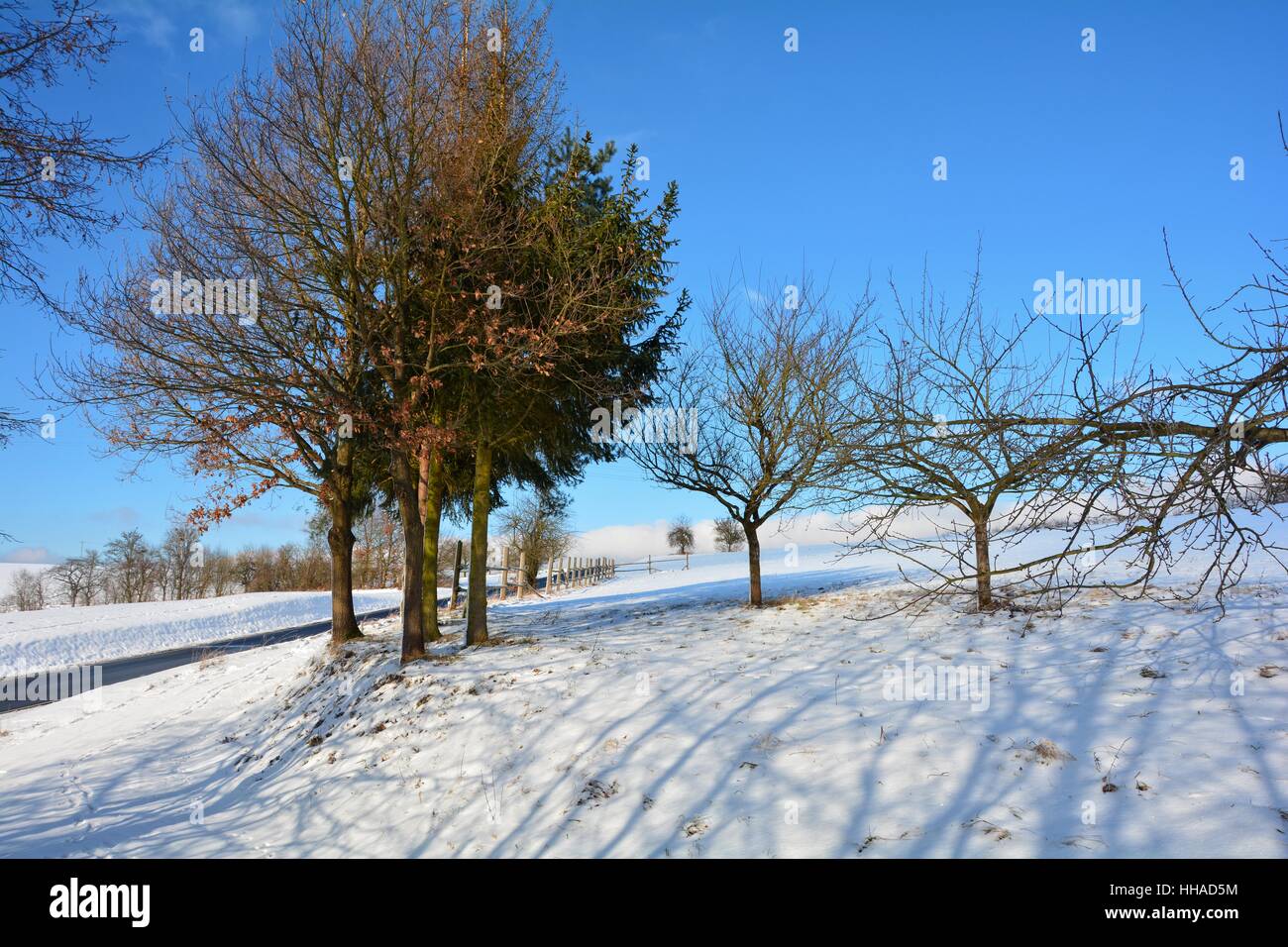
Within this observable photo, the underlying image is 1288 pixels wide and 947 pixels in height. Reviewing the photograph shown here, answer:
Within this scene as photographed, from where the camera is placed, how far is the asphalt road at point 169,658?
56.1 ft

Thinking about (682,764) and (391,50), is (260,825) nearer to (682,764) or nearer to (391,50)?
(682,764)

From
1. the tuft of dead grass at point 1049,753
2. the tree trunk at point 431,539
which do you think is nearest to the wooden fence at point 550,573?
the tree trunk at point 431,539

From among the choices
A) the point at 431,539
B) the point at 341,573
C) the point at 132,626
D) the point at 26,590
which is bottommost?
the point at 26,590

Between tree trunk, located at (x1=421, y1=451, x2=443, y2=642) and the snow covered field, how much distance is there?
1858 millimetres

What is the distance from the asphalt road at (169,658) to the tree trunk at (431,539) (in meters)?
8.21

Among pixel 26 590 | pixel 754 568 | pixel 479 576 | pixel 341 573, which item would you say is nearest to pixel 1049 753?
pixel 479 576

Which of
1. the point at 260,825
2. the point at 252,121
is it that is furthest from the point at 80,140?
the point at 260,825

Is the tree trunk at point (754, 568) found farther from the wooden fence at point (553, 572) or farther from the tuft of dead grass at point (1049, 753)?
the wooden fence at point (553, 572)

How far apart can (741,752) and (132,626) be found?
27.4 m

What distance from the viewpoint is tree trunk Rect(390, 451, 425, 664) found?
428 inches

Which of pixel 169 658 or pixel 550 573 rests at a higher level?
pixel 550 573

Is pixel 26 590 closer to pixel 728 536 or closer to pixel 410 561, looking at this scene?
pixel 728 536

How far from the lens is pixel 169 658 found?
68.0ft
